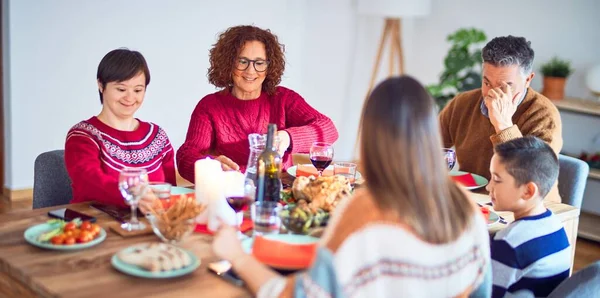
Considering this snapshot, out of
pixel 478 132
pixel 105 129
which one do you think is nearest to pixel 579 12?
pixel 478 132

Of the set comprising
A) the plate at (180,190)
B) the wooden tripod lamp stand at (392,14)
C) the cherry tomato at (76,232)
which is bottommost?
the cherry tomato at (76,232)

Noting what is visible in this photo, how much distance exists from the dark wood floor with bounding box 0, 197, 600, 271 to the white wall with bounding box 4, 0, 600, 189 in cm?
15

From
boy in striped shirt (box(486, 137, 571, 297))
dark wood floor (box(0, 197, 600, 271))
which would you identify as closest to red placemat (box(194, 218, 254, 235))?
boy in striped shirt (box(486, 137, 571, 297))

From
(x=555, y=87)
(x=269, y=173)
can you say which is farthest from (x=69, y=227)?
(x=555, y=87)

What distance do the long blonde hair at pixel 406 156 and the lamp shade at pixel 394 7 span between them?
393cm

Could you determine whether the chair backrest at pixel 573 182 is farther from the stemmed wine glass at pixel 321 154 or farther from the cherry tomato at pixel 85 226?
the cherry tomato at pixel 85 226

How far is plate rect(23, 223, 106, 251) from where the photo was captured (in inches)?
73.5

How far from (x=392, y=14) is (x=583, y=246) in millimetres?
2005

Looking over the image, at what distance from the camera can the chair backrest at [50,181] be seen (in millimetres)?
2578

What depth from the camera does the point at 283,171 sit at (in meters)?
2.93

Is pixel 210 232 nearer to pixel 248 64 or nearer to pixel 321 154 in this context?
pixel 321 154

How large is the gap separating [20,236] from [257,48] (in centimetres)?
127

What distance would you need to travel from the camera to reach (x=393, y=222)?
1.50 meters

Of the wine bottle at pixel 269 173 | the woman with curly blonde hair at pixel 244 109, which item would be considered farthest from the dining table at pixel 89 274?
the woman with curly blonde hair at pixel 244 109
